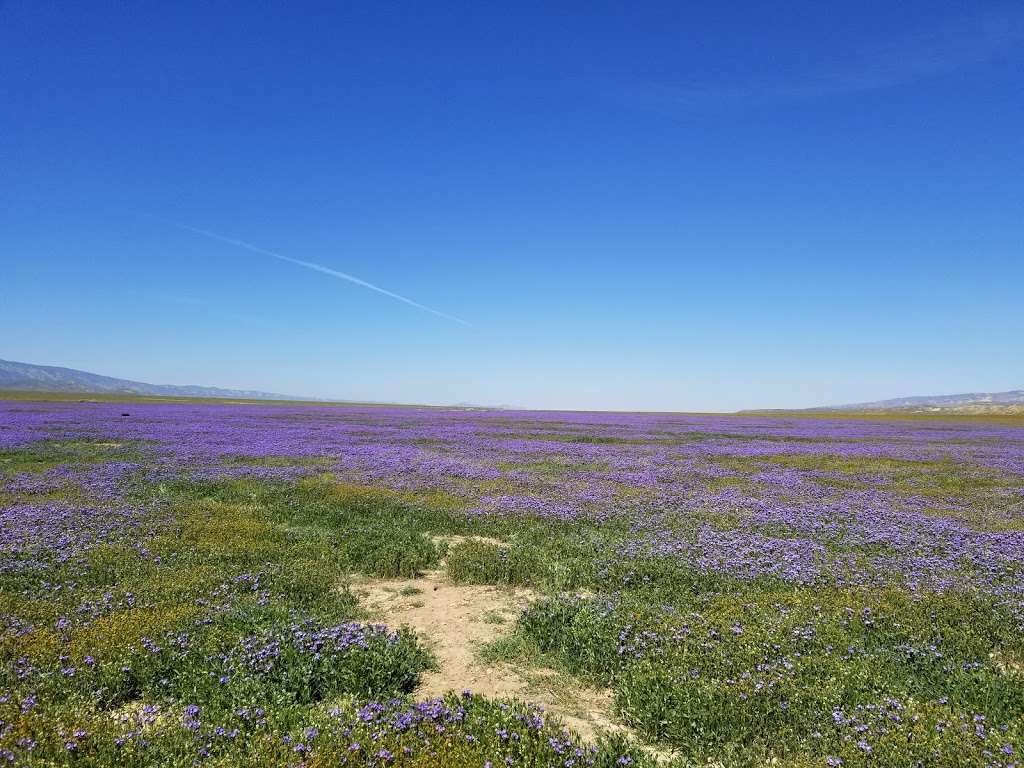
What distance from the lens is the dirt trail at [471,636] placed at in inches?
229

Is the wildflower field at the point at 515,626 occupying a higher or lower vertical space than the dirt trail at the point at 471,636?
higher

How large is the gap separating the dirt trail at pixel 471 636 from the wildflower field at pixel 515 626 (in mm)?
188

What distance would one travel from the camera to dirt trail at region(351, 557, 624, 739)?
581 centimetres

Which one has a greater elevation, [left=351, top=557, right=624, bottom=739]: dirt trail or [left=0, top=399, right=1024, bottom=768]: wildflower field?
[left=0, top=399, right=1024, bottom=768]: wildflower field

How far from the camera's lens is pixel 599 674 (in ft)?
20.8

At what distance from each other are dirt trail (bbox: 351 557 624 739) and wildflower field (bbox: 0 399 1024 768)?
0.19 m

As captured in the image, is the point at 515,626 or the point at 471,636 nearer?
the point at 471,636

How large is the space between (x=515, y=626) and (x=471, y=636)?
0.71 m

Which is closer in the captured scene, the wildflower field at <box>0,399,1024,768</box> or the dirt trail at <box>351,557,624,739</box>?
the wildflower field at <box>0,399,1024,768</box>

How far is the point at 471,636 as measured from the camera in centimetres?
765

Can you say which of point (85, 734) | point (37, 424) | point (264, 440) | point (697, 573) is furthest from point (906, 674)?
point (37, 424)

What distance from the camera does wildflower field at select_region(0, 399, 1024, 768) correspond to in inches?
182

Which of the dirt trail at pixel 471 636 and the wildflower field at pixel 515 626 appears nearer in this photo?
the wildflower field at pixel 515 626

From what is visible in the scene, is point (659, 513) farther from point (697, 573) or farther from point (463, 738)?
point (463, 738)
